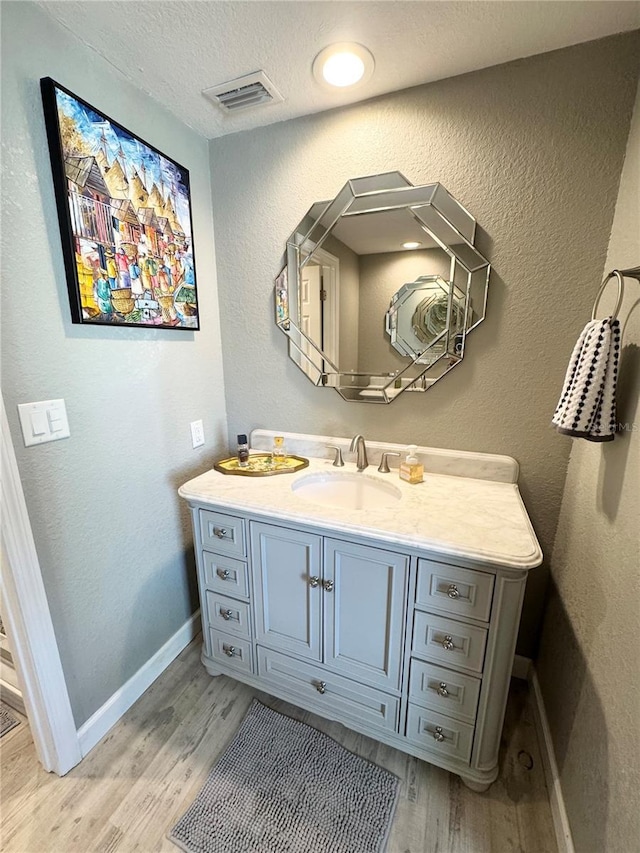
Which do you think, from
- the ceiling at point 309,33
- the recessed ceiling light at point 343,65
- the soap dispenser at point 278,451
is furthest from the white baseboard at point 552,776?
the recessed ceiling light at point 343,65

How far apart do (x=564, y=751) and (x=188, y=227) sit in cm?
228

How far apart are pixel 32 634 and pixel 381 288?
168cm

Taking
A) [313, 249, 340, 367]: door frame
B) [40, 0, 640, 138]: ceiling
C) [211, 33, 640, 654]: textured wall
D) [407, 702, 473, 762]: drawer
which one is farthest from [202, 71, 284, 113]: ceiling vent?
[407, 702, 473, 762]: drawer

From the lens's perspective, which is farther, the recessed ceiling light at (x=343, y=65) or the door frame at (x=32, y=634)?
the recessed ceiling light at (x=343, y=65)

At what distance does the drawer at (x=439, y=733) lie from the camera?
112 cm

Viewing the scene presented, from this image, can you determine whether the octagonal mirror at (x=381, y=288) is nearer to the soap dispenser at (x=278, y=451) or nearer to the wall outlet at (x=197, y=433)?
the soap dispenser at (x=278, y=451)

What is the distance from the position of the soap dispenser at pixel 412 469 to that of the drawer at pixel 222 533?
2.13 feet

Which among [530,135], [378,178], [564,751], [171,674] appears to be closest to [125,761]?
[171,674]

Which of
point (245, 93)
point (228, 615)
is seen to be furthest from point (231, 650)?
→ point (245, 93)

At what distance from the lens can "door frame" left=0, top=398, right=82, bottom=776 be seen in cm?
100

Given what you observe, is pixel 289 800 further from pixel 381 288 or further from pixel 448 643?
pixel 381 288

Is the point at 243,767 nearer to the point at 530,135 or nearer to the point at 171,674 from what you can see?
the point at 171,674

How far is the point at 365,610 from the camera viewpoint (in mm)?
1160

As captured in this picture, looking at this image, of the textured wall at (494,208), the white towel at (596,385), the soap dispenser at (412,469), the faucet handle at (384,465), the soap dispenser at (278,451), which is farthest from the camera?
the soap dispenser at (278,451)
